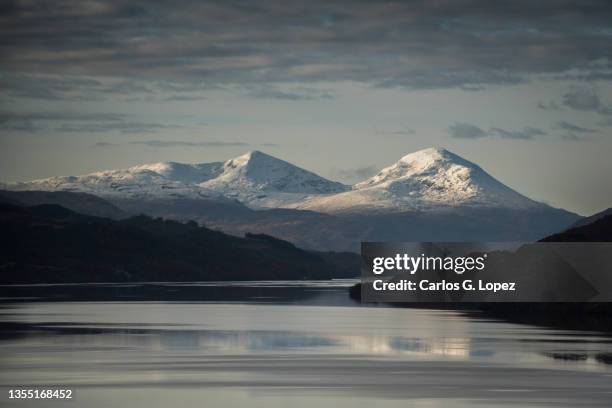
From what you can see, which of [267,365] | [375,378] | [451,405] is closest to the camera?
[451,405]

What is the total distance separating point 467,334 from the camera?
147m

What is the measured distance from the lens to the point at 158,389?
91688 mm

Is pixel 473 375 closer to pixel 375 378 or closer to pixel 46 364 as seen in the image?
pixel 375 378

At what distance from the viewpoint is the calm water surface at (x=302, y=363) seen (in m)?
88.2

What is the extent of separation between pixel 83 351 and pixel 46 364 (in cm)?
1309

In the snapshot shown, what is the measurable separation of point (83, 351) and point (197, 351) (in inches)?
383

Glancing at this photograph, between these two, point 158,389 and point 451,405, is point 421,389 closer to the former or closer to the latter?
point 451,405

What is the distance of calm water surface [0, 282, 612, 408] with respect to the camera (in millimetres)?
88250

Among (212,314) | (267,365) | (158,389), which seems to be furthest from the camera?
(212,314)

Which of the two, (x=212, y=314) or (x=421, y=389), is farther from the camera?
(x=212, y=314)

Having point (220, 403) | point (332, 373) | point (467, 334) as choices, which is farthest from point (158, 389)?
point (467, 334)

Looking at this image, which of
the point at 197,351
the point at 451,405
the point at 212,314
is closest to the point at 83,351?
the point at 197,351

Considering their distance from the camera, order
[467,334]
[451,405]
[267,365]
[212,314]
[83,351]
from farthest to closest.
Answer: [212,314] < [467,334] < [83,351] < [267,365] < [451,405]

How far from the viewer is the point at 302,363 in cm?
11038
